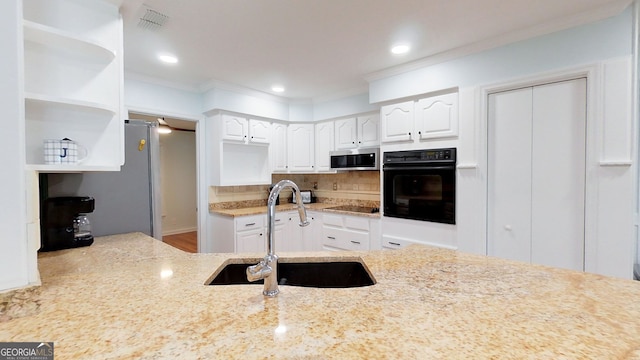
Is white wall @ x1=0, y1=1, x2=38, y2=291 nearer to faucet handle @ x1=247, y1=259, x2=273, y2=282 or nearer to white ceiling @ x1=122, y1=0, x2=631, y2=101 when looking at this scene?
white ceiling @ x1=122, y1=0, x2=631, y2=101

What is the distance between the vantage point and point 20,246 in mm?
994

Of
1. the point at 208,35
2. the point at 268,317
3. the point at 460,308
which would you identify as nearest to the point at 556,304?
the point at 460,308

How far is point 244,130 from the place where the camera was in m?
3.65

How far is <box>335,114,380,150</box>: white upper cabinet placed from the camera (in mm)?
3521

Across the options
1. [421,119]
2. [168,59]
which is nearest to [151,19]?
[168,59]

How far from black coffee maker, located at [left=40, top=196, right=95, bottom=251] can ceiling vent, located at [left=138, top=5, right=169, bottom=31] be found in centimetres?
129

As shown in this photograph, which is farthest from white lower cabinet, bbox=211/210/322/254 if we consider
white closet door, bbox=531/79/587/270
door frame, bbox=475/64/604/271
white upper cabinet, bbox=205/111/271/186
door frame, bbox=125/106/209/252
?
door frame, bbox=475/64/604/271

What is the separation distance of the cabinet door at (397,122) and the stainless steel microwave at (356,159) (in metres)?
0.33

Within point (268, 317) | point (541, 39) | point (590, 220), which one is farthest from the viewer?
point (541, 39)

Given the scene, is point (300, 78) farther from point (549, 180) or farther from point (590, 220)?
point (590, 220)

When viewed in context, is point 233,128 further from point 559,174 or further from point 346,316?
point 559,174

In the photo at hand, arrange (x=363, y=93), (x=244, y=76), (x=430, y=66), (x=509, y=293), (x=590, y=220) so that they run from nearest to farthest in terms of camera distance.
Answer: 1. (x=509, y=293)
2. (x=590, y=220)
3. (x=430, y=66)
4. (x=244, y=76)
5. (x=363, y=93)

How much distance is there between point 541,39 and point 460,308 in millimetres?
2325

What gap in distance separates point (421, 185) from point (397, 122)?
72 centimetres
